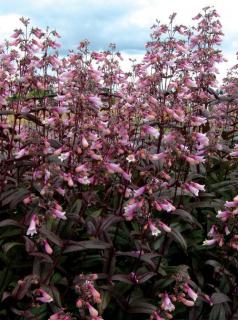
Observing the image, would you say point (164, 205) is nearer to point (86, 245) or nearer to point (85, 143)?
point (86, 245)

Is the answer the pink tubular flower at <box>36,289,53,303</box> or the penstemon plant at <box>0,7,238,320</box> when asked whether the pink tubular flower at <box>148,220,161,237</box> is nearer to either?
the penstemon plant at <box>0,7,238,320</box>

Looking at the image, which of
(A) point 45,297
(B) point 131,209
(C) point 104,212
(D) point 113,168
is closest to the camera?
(A) point 45,297

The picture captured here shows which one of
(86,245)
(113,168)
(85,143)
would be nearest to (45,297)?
(86,245)

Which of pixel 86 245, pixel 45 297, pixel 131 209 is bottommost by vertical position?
pixel 45 297

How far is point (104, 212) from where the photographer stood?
5703 millimetres

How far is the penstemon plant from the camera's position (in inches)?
187

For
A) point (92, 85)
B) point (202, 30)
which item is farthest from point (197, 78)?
point (92, 85)

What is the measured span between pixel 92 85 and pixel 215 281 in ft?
8.89

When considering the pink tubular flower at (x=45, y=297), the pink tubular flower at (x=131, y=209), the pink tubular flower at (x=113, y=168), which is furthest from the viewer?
the pink tubular flower at (x=113, y=168)

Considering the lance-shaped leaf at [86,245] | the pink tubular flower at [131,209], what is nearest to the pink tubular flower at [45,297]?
the lance-shaped leaf at [86,245]

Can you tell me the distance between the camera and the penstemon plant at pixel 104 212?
15.6 ft

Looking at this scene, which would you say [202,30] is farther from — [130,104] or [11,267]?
[11,267]

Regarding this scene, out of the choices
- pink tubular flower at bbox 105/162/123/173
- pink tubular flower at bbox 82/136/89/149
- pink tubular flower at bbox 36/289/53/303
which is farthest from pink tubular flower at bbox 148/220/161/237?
pink tubular flower at bbox 36/289/53/303

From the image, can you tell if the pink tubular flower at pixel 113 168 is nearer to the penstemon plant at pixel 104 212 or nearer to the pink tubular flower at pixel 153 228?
the penstemon plant at pixel 104 212
